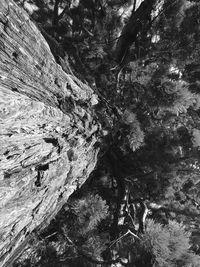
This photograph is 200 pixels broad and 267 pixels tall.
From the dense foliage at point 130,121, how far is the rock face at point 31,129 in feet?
1.11

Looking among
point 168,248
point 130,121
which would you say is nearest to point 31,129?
point 130,121

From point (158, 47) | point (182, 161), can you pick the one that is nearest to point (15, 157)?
point (158, 47)

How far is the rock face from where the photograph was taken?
131 centimetres

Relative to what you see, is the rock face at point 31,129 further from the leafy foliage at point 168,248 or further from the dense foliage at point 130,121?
the leafy foliage at point 168,248

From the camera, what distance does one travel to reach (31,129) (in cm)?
146

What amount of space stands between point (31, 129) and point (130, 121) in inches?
45.3

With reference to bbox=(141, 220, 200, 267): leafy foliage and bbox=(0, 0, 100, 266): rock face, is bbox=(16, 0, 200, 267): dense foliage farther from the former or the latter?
bbox=(0, 0, 100, 266): rock face

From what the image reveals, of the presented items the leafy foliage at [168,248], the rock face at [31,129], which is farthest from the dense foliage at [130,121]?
the rock face at [31,129]

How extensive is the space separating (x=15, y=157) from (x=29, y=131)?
0.56ft

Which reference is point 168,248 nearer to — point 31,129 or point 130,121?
point 130,121

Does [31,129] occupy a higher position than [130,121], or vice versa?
[130,121]

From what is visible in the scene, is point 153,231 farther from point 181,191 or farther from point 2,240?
point 181,191

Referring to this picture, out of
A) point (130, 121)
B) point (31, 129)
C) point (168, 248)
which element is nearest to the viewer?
point (31, 129)

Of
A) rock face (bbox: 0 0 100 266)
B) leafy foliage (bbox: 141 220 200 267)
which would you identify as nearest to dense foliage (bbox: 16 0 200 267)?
leafy foliage (bbox: 141 220 200 267)
